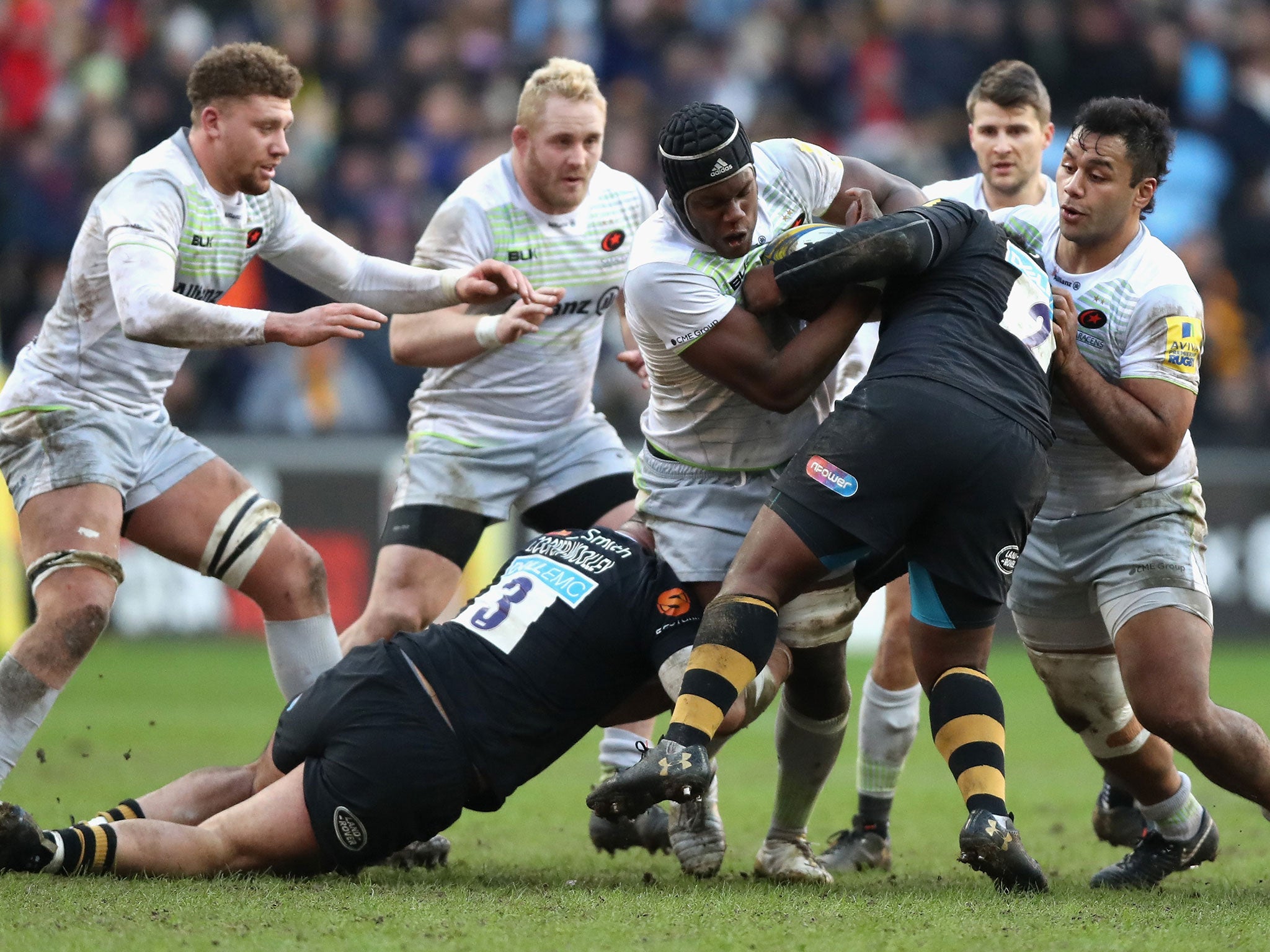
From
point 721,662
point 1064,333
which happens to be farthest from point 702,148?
point 721,662

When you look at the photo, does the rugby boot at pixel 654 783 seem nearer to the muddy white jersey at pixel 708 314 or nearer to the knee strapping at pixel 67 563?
the muddy white jersey at pixel 708 314

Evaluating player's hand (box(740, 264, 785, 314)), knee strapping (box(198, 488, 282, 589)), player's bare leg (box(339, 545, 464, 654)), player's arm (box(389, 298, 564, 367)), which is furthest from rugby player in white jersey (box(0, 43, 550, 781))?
player's hand (box(740, 264, 785, 314))

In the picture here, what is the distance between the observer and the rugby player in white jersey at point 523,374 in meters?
6.66

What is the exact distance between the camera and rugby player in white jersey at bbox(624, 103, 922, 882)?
5125 millimetres

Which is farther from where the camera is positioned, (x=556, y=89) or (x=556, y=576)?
(x=556, y=89)

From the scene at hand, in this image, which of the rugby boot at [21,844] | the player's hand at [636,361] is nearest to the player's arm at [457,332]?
the player's hand at [636,361]

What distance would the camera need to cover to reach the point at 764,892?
4.96 meters

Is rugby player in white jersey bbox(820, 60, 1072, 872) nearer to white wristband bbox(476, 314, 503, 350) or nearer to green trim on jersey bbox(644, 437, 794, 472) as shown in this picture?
green trim on jersey bbox(644, 437, 794, 472)

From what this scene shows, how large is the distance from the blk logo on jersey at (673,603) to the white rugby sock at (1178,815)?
1721 mm

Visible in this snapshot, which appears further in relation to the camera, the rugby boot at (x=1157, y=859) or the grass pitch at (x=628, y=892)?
the rugby boot at (x=1157, y=859)

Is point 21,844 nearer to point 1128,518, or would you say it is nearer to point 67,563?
point 67,563

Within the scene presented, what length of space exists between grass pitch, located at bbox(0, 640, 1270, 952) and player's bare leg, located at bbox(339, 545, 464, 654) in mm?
838

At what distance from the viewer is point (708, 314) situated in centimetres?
512

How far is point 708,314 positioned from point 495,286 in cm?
111
